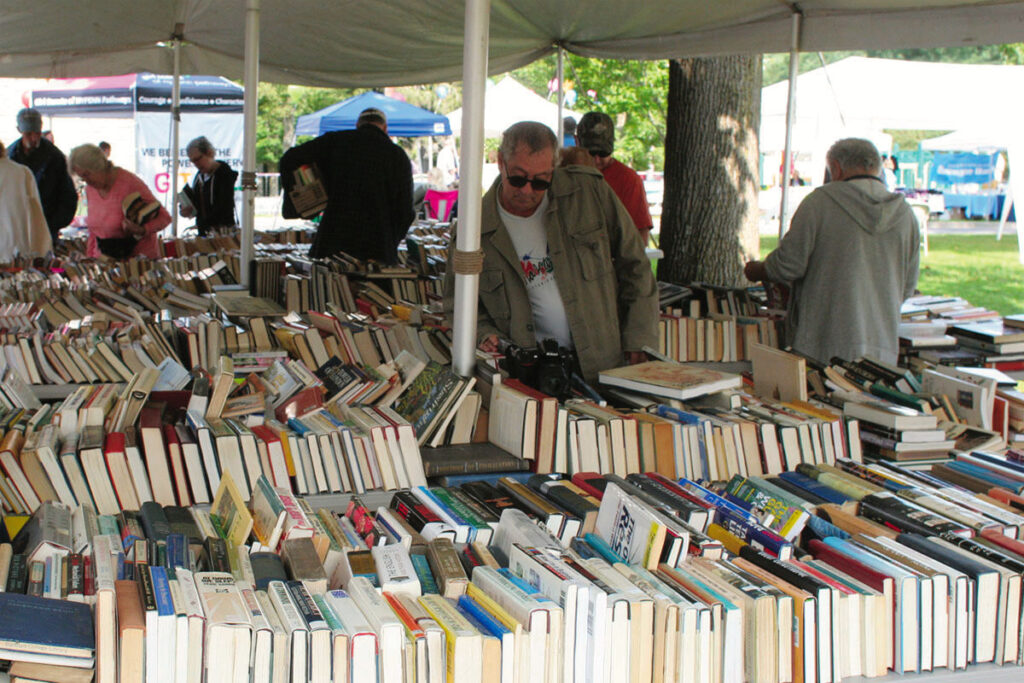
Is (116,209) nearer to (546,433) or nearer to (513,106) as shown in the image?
(546,433)

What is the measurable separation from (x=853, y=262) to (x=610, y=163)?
145 centimetres

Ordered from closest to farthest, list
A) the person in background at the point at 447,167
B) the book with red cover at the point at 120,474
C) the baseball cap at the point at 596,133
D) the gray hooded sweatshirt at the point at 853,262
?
the book with red cover at the point at 120,474, the gray hooded sweatshirt at the point at 853,262, the baseball cap at the point at 596,133, the person in background at the point at 447,167

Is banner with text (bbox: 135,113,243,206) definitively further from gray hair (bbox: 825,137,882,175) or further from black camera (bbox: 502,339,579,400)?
black camera (bbox: 502,339,579,400)

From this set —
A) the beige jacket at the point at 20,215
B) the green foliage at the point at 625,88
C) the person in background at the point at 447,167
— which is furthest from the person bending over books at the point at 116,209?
the person in background at the point at 447,167

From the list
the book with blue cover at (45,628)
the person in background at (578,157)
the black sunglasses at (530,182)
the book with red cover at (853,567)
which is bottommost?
the book with blue cover at (45,628)

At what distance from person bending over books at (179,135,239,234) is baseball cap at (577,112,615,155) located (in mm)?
4538

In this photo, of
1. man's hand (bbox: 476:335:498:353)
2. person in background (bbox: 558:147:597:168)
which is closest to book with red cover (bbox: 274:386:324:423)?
man's hand (bbox: 476:335:498:353)

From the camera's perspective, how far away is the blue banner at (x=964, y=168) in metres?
21.6

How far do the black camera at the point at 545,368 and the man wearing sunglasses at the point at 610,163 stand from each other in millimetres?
2102

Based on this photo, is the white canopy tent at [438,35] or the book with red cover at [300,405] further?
the white canopy tent at [438,35]

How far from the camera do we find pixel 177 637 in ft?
5.19

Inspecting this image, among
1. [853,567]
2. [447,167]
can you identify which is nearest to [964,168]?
[447,167]

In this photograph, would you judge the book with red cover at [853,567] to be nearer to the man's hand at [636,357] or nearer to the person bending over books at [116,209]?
the man's hand at [636,357]

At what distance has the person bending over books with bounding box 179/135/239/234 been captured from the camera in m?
8.81
